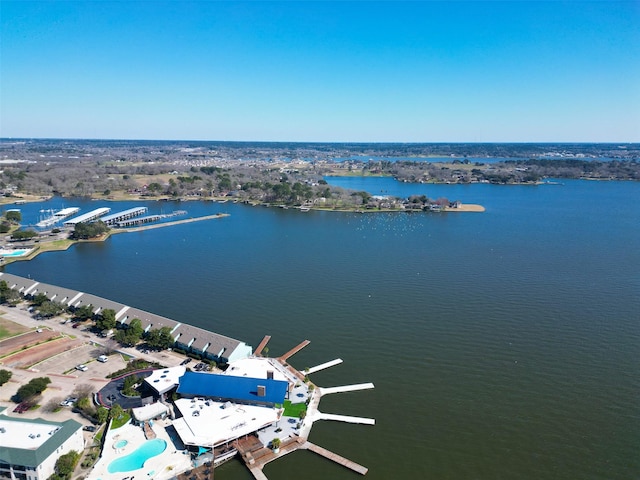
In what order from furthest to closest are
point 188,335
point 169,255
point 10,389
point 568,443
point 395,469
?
point 169,255 < point 188,335 < point 10,389 < point 568,443 < point 395,469

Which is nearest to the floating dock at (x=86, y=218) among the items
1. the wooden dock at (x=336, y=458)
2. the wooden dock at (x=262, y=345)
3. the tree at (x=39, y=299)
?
the tree at (x=39, y=299)

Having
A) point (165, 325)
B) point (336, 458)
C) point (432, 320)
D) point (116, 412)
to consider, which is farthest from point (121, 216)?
point (336, 458)

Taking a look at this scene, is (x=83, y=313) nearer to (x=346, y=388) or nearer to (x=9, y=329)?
(x=9, y=329)

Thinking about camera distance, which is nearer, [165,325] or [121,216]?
[165,325]

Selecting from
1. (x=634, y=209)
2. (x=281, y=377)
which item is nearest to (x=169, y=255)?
(x=281, y=377)

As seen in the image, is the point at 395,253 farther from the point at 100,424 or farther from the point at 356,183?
the point at 356,183

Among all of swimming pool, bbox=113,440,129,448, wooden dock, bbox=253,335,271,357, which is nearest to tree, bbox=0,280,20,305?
wooden dock, bbox=253,335,271,357
